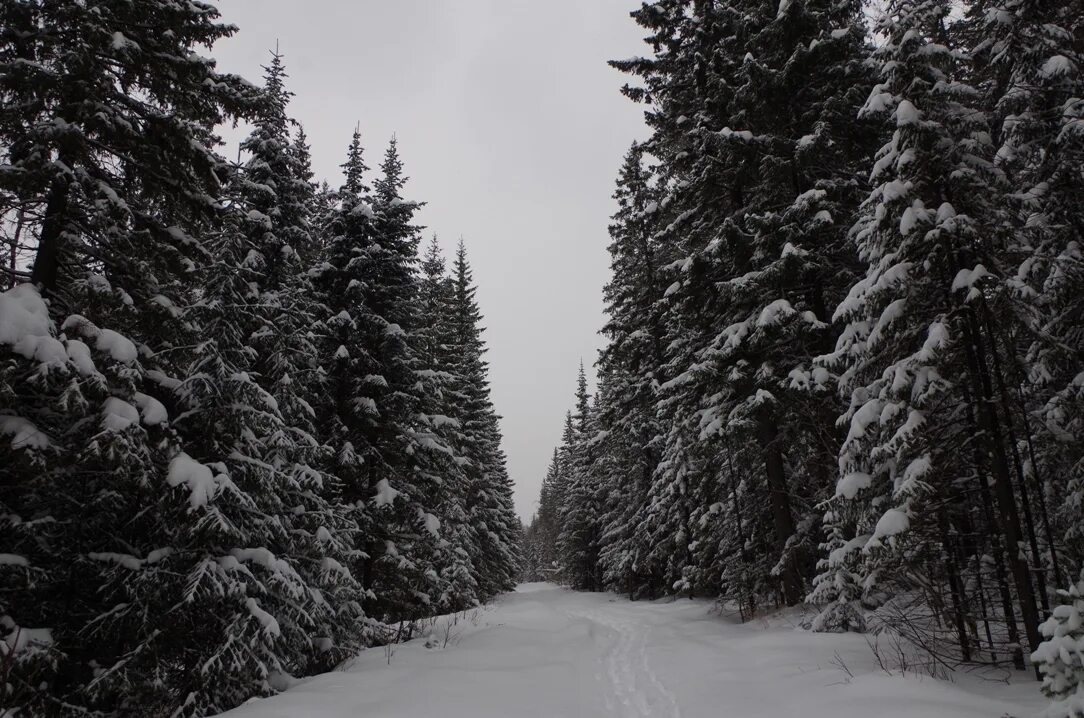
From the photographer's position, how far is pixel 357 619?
521 inches

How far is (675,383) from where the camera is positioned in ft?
48.6

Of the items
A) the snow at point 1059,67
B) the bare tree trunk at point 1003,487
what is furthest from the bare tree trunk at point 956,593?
the snow at point 1059,67

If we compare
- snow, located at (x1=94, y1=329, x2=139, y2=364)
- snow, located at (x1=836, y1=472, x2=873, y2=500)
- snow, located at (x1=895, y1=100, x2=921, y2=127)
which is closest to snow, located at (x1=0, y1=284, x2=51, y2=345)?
snow, located at (x1=94, y1=329, x2=139, y2=364)

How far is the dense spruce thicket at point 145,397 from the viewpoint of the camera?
6.95 meters

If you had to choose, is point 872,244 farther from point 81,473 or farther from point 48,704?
point 48,704

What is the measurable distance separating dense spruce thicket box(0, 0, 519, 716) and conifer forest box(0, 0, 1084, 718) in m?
0.06

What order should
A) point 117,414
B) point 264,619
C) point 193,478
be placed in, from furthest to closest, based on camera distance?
point 264,619, point 193,478, point 117,414

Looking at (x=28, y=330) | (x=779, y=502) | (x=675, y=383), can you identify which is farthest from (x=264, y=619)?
(x=779, y=502)

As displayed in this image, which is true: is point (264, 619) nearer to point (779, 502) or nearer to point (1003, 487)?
point (1003, 487)

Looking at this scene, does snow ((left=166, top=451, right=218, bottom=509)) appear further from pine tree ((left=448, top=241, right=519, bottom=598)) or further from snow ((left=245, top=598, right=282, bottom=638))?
pine tree ((left=448, top=241, right=519, bottom=598))

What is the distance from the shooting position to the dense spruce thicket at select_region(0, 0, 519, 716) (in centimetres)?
695

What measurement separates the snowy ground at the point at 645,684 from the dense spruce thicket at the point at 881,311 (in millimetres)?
1043

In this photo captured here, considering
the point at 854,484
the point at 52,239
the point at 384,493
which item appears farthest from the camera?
the point at 384,493

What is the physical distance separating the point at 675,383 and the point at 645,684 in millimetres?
7525
